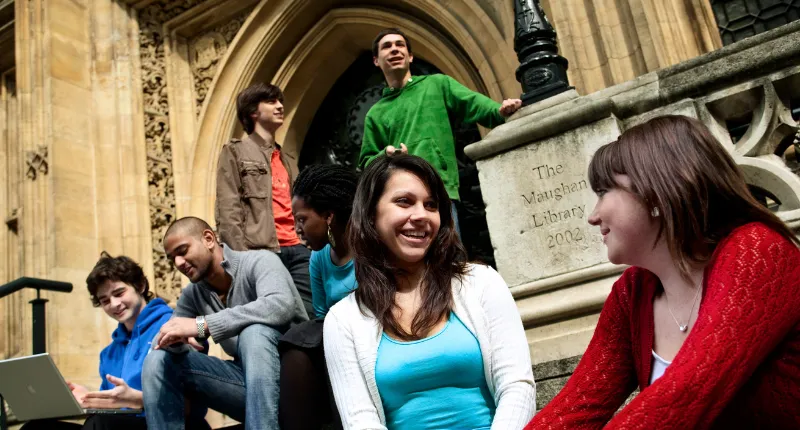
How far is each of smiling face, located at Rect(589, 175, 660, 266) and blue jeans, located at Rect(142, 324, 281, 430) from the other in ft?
4.96

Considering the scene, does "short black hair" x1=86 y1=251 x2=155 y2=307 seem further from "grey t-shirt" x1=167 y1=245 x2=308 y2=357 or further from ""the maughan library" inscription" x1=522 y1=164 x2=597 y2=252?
""the maughan library" inscription" x1=522 y1=164 x2=597 y2=252

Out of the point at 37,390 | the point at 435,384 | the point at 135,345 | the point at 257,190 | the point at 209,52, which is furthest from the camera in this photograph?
the point at 209,52

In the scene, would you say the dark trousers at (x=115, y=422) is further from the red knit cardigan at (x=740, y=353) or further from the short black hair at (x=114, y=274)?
the red knit cardigan at (x=740, y=353)

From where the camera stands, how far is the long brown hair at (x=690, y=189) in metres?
1.39

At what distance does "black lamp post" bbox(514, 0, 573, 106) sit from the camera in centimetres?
357

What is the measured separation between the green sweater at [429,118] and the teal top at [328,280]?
0.76m

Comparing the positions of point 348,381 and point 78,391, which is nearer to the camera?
point 348,381

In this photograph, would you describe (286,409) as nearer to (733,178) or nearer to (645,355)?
(645,355)

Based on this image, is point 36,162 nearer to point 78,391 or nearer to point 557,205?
point 78,391

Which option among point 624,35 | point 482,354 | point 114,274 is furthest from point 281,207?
point 624,35

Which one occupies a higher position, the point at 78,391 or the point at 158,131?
the point at 158,131

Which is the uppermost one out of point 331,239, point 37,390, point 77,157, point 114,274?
point 77,157

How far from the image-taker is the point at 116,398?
3.07 metres

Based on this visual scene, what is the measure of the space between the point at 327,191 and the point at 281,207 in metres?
1.31
